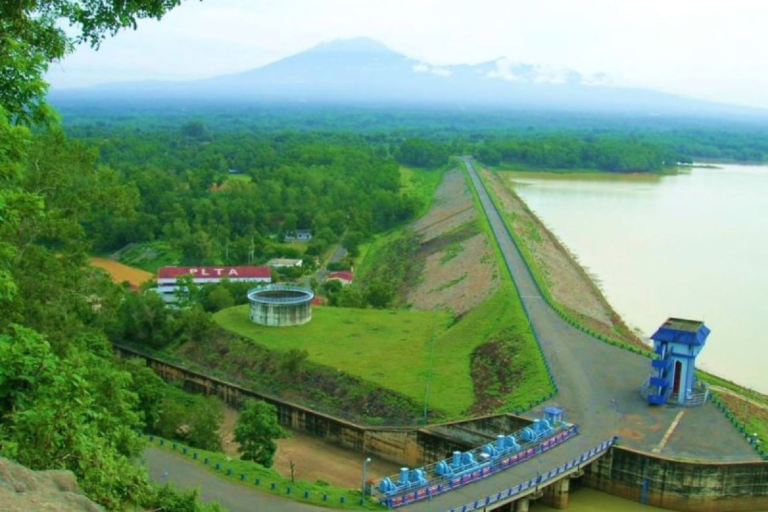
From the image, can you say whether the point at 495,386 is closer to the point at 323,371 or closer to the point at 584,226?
the point at 323,371

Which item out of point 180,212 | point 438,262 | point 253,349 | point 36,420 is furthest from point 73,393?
point 180,212

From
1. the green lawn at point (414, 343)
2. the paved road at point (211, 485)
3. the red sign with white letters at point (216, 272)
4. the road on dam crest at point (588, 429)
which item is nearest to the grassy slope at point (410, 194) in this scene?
the red sign with white letters at point (216, 272)

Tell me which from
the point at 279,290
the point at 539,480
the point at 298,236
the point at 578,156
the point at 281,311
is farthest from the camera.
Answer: the point at 578,156

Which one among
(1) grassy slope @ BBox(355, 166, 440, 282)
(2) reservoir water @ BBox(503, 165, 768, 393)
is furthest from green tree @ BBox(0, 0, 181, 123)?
(1) grassy slope @ BBox(355, 166, 440, 282)

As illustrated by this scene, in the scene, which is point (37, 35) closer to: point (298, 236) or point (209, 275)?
point (209, 275)

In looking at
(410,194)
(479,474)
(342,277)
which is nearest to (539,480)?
(479,474)

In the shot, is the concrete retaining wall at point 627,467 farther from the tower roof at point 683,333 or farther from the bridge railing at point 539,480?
the tower roof at point 683,333
